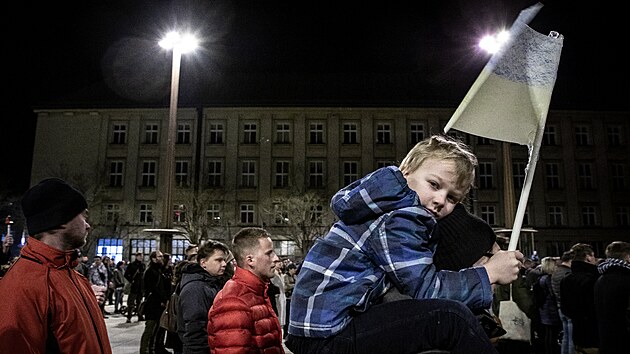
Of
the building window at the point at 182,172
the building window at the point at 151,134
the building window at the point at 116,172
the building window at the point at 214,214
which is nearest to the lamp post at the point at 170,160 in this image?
the building window at the point at 214,214

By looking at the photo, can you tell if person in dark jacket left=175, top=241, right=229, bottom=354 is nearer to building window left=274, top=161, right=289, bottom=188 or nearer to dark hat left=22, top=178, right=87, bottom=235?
dark hat left=22, top=178, right=87, bottom=235

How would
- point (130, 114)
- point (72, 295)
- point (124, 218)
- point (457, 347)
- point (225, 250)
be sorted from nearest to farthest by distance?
point (457, 347)
point (72, 295)
point (225, 250)
point (124, 218)
point (130, 114)

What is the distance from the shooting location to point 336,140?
48.7 m

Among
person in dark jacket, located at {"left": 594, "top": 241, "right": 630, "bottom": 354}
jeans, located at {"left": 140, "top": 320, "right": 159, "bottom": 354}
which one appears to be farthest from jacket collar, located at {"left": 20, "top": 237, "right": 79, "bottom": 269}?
jeans, located at {"left": 140, "top": 320, "right": 159, "bottom": 354}

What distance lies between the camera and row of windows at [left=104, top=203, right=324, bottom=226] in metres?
45.6

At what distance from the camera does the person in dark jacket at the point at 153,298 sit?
37.1ft

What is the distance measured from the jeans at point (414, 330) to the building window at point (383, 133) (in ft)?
155

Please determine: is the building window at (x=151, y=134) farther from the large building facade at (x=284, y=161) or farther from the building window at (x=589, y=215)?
the building window at (x=589, y=215)

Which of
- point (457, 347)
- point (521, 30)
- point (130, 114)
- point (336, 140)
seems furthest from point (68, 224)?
point (130, 114)

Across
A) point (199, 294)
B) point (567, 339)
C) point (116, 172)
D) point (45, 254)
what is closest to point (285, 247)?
point (116, 172)

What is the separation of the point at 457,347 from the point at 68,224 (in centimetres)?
273

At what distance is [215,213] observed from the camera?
46844mm

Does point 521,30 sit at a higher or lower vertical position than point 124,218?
lower

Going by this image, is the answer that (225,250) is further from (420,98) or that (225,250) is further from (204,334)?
(420,98)
